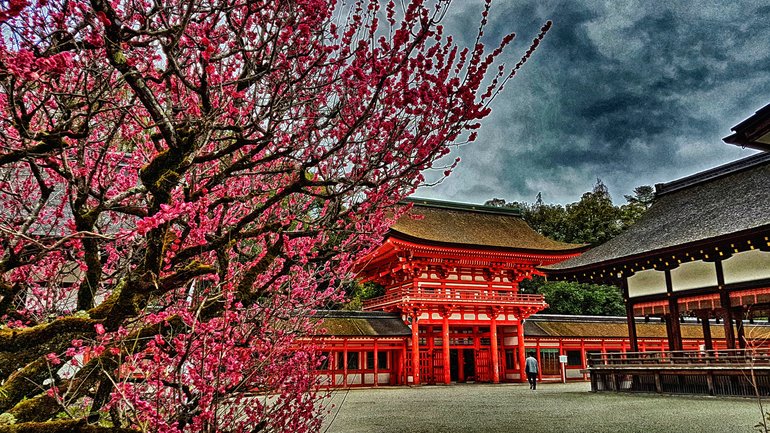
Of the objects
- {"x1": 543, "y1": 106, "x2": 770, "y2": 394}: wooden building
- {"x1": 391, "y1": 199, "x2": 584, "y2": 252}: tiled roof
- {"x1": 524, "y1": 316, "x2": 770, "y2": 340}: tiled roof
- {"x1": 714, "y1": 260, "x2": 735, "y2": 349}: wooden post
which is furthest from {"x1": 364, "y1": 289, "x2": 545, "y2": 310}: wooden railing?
{"x1": 714, "y1": 260, "x2": 735, "y2": 349}: wooden post

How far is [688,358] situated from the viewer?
483 inches

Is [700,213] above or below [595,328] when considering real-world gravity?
above

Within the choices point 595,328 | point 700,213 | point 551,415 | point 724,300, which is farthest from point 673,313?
point 595,328

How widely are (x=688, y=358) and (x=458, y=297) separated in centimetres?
905

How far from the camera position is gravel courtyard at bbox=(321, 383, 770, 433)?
7352mm

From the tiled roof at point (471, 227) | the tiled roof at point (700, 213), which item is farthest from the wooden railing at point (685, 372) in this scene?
the tiled roof at point (471, 227)

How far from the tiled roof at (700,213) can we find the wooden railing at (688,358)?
269cm

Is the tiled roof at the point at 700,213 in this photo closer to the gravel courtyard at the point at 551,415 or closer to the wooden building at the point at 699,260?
the wooden building at the point at 699,260

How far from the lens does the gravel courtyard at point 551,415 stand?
7352 millimetres

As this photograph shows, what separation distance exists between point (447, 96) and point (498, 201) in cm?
4441

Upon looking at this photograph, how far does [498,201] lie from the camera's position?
46938 mm

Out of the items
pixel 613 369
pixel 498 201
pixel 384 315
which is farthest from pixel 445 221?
pixel 498 201

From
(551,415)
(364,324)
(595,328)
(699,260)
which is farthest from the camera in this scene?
(595,328)

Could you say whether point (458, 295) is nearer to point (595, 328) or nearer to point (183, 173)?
point (595, 328)
